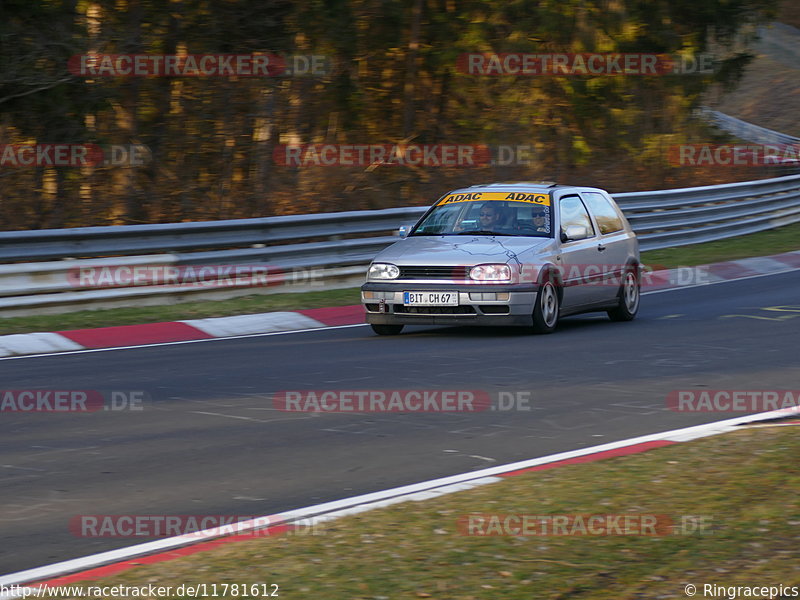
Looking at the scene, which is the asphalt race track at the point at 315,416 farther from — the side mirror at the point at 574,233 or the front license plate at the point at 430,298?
the side mirror at the point at 574,233

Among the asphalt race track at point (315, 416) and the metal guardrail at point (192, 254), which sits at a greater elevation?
the metal guardrail at point (192, 254)

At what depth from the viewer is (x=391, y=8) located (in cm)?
2311

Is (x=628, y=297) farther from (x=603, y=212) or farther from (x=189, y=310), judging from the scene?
(x=189, y=310)

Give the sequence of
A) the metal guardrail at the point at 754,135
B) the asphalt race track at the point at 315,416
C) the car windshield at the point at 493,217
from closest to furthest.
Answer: the asphalt race track at the point at 315,416 → the car windshield at the point at 493,217 → the metal guardrail at the point at 754,135

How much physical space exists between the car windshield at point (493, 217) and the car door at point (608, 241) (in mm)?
921

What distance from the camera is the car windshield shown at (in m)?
12.9

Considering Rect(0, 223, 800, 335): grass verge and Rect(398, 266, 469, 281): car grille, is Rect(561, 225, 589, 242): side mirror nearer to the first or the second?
Rect(398, 266, 469, 281): car grille

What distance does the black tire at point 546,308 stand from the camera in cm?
1222

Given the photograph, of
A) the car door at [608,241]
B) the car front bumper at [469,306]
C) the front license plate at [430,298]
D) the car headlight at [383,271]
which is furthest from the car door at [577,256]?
the car headlight at [383,271]

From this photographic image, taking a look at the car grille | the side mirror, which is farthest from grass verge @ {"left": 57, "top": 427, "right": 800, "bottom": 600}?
the side mirror

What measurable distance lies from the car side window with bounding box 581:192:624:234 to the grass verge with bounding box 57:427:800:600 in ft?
25.8

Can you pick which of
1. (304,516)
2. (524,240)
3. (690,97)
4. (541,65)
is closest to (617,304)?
(524,240)

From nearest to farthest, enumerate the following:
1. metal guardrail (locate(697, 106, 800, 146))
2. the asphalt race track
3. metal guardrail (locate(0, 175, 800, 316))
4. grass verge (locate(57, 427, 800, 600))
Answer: grass verge (locate(57, 427, 800, 600)), the asphalt race track, metal guardrail (locate(0, 175, 800, 316)), metal guardrail (locate(697, 106, 800, 146))

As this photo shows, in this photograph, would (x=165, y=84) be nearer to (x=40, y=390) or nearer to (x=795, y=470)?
(x=40, y=390)
